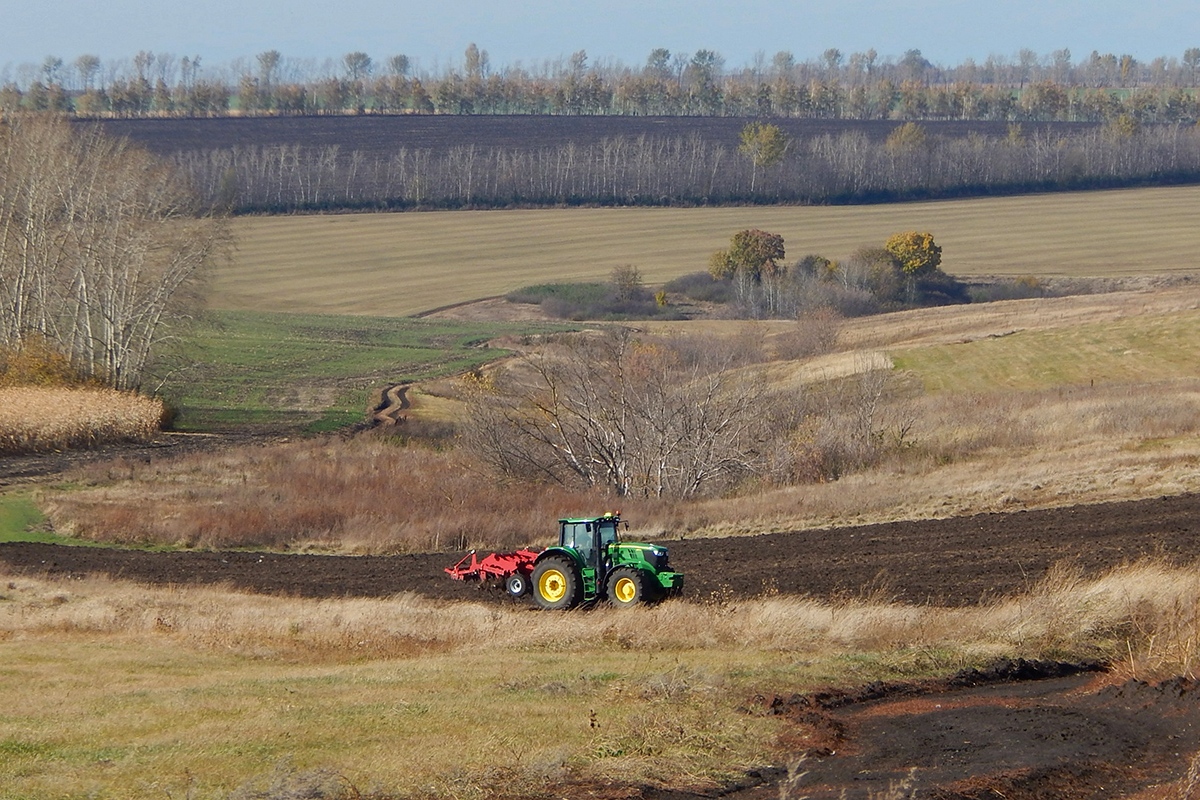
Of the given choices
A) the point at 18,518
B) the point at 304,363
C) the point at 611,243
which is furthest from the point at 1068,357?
the point at 611,243

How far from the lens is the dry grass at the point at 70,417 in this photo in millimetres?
39656

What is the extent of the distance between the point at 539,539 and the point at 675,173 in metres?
108

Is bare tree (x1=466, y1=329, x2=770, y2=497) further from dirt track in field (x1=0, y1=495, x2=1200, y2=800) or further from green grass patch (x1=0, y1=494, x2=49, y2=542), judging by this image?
green grass patch (x1=0, y1=494, x2=49, y2=542)

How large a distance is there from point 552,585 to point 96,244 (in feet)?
113

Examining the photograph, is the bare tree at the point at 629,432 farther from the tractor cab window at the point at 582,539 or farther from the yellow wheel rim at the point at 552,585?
the yellow wheel rim at the point at 552,585

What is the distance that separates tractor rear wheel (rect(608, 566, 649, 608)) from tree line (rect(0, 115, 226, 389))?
32.3m

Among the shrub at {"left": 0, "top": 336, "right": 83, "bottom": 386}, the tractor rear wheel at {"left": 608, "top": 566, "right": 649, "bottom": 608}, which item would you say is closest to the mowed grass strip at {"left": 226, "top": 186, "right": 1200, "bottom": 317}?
the shrub at {"left": 0, "top": 336, "right": 83, "bottom": 386}

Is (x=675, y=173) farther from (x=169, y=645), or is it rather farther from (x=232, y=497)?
(x=169, y=645)

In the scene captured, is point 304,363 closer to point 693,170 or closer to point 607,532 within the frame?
point 607,532

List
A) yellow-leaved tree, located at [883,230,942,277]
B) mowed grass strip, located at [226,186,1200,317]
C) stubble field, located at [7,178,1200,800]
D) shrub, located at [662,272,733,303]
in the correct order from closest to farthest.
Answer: stubble field, located at [7,178,1200,800] < shrub, located at [662,272,733,303] < yellow-leaved tree, located at [883,230,942,277] < mowed grass strip, located at [226,186,1200,317]

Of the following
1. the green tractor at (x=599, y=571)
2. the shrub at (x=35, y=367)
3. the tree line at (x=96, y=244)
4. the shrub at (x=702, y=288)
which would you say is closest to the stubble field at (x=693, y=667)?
the green tractor at (x=599, y=571)

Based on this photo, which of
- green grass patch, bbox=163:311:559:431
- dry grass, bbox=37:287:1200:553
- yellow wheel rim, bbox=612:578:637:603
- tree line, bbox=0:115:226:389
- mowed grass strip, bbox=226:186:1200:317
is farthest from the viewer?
mowed grass strip, bbox=226:186:1200:317

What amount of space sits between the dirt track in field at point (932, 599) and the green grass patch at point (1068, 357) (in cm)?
2176

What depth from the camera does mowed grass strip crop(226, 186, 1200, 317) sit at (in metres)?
95.5
